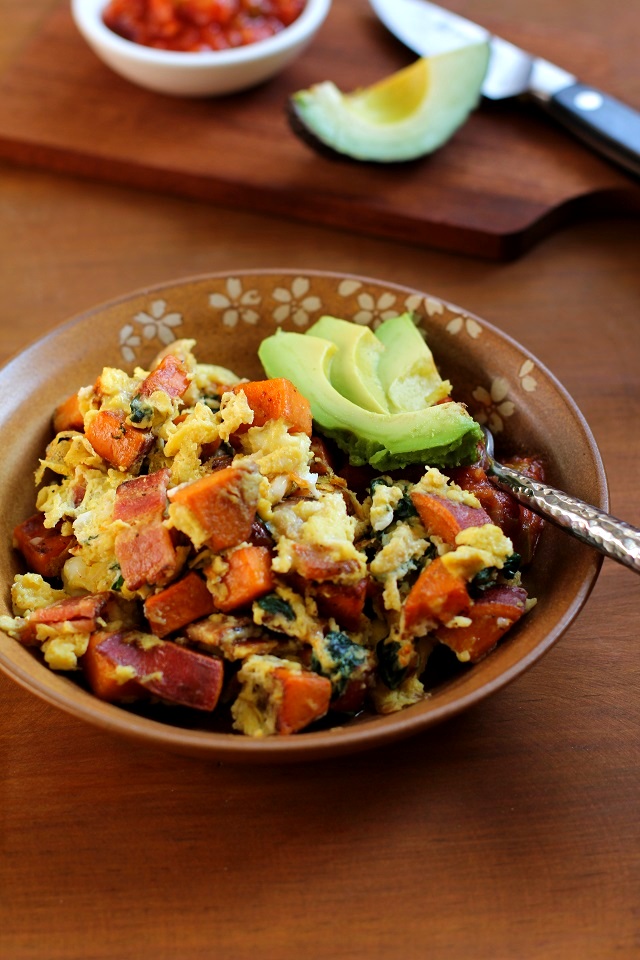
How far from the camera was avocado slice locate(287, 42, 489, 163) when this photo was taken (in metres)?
3.19

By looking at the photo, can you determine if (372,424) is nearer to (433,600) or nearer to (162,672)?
(433,600)

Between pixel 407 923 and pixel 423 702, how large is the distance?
1.31 feet

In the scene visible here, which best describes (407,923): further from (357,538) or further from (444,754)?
(357,538)

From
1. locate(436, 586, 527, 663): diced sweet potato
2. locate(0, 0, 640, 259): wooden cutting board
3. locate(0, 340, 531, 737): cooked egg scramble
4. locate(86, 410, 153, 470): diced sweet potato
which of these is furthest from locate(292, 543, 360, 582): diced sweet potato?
locate(0, 0, 640, 259): wooden cutting board

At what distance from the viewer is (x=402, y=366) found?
90.1 inches

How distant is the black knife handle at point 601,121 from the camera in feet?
10.5

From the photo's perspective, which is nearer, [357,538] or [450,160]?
[357,538]

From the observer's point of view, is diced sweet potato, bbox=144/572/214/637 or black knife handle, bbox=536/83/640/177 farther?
black knife handle, bbox=536/83/640/177

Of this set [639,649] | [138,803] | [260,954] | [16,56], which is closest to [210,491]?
[138,803]

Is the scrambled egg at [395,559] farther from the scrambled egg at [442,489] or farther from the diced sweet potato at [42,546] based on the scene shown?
the diced sweet potato at [42,546]

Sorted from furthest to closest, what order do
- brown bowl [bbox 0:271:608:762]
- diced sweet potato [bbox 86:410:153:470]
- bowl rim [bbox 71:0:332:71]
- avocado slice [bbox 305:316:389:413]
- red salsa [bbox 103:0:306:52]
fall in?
red salsa [bbox 103:0:306:52] → bowl rim [bbox 71:0:332:71] → avocado slice [bbox 305:316:389:413] → diced sweet potato [bbox 86:410:153:470] → brown bowl [bbox 0:271:608:762]

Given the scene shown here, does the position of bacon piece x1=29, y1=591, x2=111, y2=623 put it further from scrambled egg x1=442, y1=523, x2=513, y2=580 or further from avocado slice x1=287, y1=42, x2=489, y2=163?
avocado slice x1=287, y1=42, x2=489, y2=163

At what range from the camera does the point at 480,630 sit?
184 centimetres

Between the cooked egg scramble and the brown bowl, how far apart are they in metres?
0.07
